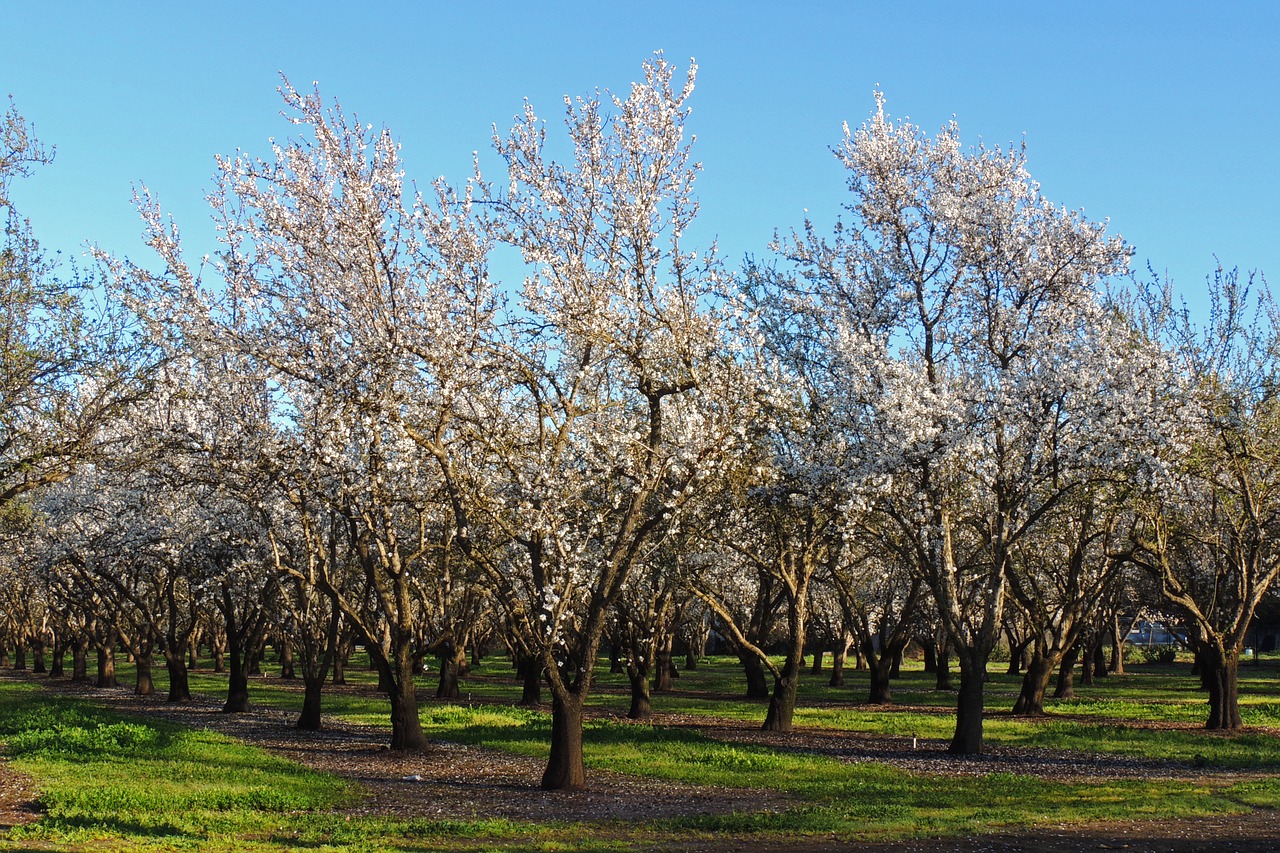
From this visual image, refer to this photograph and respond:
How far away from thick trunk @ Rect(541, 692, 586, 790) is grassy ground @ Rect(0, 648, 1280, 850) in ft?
7.82

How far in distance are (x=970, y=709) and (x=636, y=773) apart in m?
7.51

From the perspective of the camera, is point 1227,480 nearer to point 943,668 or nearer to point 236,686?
point 943,668

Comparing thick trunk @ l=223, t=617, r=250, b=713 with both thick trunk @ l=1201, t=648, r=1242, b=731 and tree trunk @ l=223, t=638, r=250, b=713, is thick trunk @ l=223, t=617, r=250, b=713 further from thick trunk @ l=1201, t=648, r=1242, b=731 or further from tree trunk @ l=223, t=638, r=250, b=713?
thick trunk @ l=1201, t=648, r=1242, b=731

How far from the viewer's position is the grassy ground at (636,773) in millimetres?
13898

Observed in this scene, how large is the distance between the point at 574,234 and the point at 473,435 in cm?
367

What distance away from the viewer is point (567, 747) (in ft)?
59.4

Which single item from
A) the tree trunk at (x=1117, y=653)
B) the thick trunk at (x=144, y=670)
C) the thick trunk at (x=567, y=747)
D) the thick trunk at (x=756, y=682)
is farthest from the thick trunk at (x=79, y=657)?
the tree trunk at (x=1117, y=653)

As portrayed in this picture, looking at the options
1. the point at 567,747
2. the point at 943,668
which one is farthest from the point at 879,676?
the point at 567,747

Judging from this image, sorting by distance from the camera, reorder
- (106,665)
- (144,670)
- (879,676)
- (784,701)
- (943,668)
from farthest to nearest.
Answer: (106,665) → (943,668) → (144,670) → (879,676) → (784,701)

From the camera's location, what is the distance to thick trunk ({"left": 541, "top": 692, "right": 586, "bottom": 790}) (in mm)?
18062

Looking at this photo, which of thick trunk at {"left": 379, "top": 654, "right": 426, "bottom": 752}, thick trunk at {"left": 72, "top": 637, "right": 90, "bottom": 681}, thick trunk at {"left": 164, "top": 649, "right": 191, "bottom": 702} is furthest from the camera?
thick trunk at {"left": 72, "top": 637, "right": 90, "bottom": 681}

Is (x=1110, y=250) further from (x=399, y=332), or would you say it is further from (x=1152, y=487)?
(x=399, y=332)

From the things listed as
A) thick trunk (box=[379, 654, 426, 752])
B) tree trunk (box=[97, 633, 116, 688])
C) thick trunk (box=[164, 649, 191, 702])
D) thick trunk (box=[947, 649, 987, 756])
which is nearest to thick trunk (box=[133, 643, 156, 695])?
thick trunk (box=[164, 649, 191, 702])

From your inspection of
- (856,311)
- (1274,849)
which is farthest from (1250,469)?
(1274,849)
